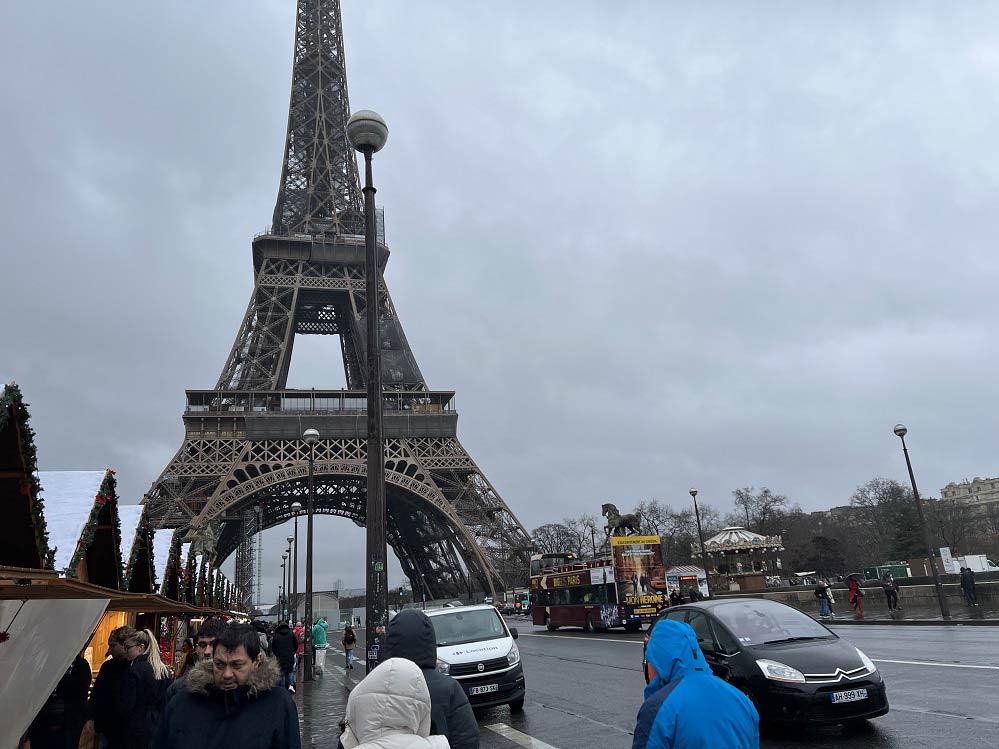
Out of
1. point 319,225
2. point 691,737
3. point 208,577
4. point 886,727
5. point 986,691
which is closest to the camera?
point 691,737

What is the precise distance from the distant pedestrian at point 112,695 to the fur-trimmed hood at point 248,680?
3414mm

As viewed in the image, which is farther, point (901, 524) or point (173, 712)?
point (901, 524)

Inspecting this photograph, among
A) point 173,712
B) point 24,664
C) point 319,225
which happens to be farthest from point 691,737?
point 319,225

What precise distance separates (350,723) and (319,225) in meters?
52.5

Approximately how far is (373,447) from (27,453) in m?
4.06

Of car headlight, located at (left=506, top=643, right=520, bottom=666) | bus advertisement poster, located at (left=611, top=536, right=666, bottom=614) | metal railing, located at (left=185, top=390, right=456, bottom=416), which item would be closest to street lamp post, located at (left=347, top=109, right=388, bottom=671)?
car headlight, located at (left=506, top=643, right=520, bottom=666)

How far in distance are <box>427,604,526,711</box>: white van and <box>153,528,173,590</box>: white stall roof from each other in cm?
434

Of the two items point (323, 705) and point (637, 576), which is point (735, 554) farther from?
point (323, 705)

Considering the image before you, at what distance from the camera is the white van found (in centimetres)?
1070

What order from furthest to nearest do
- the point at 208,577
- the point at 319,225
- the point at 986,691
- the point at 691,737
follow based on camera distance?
1. the point at 319,225
2. the point at 208,577
3. the point at 986,691
4. the point at 691,737

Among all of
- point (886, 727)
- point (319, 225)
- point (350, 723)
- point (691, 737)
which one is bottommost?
point (886, 727)

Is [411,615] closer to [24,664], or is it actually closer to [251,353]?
[24,664]

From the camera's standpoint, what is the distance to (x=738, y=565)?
43.2 metres

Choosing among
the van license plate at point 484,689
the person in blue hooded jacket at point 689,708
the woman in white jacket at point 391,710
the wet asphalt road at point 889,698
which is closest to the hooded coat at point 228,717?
the woman in white jacket at point 391,710
